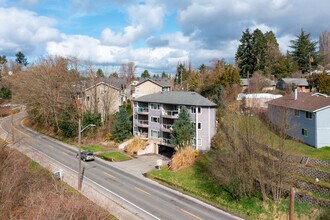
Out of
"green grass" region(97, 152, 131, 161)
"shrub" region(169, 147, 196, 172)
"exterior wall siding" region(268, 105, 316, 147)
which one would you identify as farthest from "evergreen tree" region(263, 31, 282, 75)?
"green grass" region(97, 152, 131, 161)

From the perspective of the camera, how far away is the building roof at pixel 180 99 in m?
43.8

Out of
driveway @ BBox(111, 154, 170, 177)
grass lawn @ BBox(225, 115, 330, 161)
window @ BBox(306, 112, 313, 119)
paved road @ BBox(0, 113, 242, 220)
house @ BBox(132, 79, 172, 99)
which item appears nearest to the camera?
paved road @ BBox(0, 113, 242, 220)

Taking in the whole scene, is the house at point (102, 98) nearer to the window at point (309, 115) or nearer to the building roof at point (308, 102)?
the building roof at point (308, 102)

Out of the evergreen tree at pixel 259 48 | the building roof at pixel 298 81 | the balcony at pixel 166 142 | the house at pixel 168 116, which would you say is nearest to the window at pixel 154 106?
the house at pixel 168 116

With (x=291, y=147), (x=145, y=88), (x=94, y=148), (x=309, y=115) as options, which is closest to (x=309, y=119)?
(x=309, y=115)

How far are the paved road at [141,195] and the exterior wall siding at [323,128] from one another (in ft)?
51.0

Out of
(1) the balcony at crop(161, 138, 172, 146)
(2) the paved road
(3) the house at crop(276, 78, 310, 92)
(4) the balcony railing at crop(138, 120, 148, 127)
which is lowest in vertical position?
(2) the paved road

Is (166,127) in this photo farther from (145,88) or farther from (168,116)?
(145,88)

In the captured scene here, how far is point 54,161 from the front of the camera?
41.8 metres

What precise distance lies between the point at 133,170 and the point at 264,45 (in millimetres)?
48783

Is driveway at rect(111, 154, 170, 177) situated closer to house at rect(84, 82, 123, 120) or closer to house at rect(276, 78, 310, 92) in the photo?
house at rect(84, 82, 123, 120)

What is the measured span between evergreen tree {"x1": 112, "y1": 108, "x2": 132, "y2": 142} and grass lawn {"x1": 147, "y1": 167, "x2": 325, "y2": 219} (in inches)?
634

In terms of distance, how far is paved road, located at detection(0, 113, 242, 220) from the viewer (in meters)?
26.2

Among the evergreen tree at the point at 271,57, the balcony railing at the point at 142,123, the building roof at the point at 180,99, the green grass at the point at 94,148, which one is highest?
the evergreen tree at the point at 271,57
